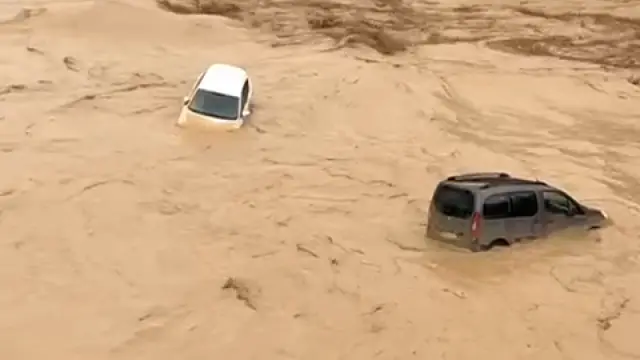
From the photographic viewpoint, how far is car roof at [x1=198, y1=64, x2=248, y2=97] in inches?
532

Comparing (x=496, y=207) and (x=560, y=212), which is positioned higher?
(x=496, y=207)

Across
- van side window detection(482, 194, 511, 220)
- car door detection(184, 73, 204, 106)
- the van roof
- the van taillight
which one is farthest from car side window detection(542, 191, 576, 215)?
car door detection(184, 73, 204, 106)

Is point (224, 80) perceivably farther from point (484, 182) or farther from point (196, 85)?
point (484, 182)

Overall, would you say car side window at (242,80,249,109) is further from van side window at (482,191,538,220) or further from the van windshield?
van side window at (482,191,538,220)

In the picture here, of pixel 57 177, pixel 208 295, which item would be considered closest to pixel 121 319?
pixel 208 295

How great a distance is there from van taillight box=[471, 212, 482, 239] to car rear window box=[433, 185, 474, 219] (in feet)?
0.21

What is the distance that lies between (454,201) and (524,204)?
82 cm

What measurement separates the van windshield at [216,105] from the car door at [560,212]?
436 centimetres

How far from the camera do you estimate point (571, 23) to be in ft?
61.0

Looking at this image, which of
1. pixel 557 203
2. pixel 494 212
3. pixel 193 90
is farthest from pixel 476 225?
pixel 193 90

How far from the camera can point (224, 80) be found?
1376cm

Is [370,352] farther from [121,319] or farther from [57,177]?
[57,177]

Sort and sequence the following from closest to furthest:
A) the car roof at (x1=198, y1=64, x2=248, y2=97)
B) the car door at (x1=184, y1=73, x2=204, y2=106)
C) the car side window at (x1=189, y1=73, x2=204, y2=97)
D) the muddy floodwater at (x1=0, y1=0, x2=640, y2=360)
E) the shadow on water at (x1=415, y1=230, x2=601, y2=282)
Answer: the muddy floodwater at (x1=0, y1=0, x2=640, y2=360), the shadow on water at (x1=415, y1=230, x2=601, y2=282), the car roof at (x1=198, y1=64, x2=248, y2=97), the car door at (x1=184, y1=73, x2=204, y2=106), the car side window at (x1=189, y1=73, x2=204, y2=97)

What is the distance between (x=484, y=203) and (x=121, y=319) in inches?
150
